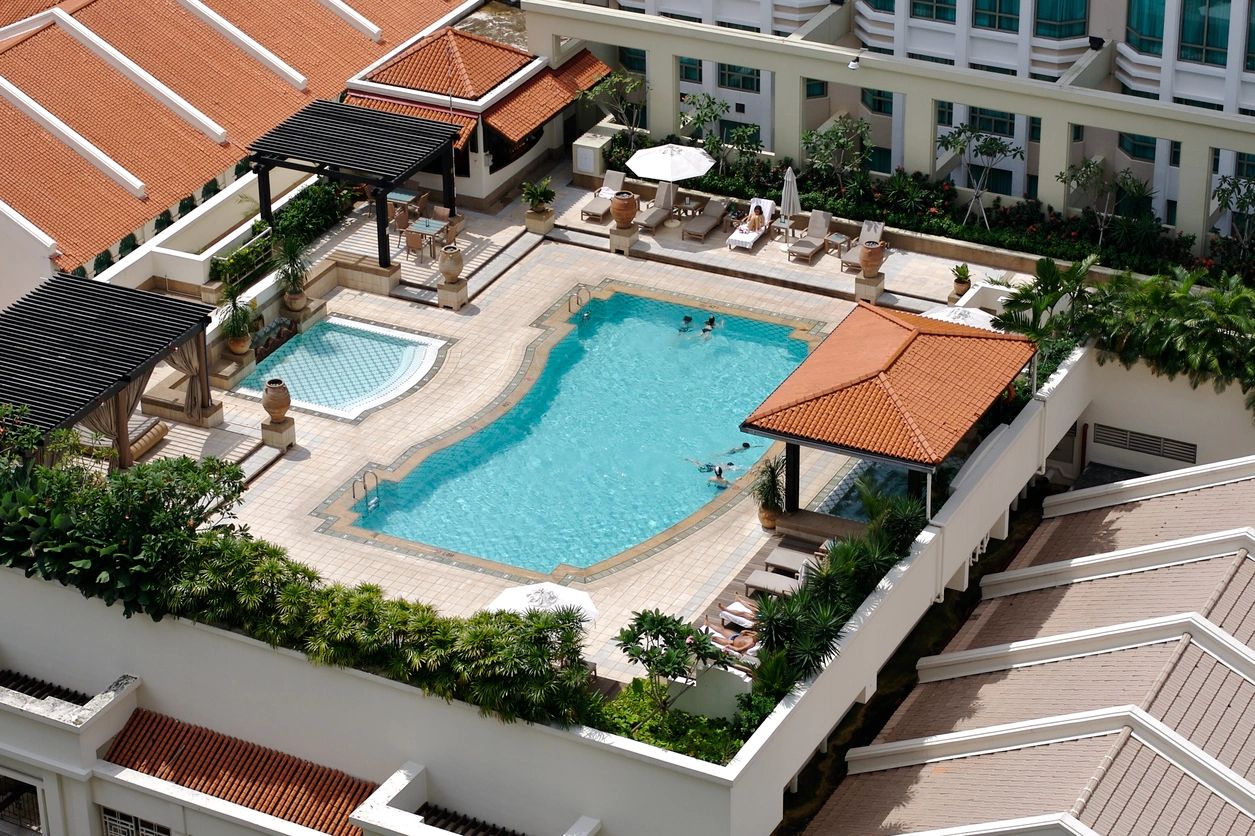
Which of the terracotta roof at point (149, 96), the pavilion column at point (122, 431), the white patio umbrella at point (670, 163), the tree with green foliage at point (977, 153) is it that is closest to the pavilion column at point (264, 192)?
the terracotta roof at point (149, 96)

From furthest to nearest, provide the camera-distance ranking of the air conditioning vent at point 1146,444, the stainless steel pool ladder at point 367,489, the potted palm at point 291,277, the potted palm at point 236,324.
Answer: the potted palm at point 291,277
the potted palm at point 236,324
the air conditioning vent at point 1146,444
the stainless steel pool ladder at point 367,489

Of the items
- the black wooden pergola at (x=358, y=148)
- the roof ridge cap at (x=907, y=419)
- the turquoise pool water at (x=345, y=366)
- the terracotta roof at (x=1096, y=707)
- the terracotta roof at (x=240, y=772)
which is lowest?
the terracotta roof at (x=240, y=772)

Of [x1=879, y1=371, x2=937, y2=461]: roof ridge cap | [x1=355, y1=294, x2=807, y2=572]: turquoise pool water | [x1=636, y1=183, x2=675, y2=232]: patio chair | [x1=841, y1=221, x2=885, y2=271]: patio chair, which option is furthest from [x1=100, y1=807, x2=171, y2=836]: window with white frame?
[x1=841, y1=221, x2=885, y2=271]: patio chair

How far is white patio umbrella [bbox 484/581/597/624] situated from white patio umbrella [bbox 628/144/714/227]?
18913 millimetres

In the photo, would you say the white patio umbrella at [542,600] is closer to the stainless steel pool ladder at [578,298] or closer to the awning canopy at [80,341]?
the awning canopy at [80,341]

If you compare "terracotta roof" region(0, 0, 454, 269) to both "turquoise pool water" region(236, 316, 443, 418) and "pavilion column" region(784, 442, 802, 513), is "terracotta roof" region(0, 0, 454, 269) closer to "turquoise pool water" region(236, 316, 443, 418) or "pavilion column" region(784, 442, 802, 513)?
"turquoise pool water" region(236, 316, 443, 418)

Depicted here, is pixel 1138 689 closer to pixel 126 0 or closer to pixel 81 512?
pixel 81 512

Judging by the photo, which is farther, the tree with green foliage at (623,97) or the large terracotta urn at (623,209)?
the tree with green foliage at (623,97)

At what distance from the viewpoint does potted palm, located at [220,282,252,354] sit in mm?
54562

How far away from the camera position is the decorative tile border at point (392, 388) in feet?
175

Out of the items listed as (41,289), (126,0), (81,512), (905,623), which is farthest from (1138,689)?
(126,0)

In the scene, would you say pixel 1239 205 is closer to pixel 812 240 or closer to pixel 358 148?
pixel 812 240

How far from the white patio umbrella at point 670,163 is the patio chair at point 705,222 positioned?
3.34ft

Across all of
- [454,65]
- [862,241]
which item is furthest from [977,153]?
[454,65]
